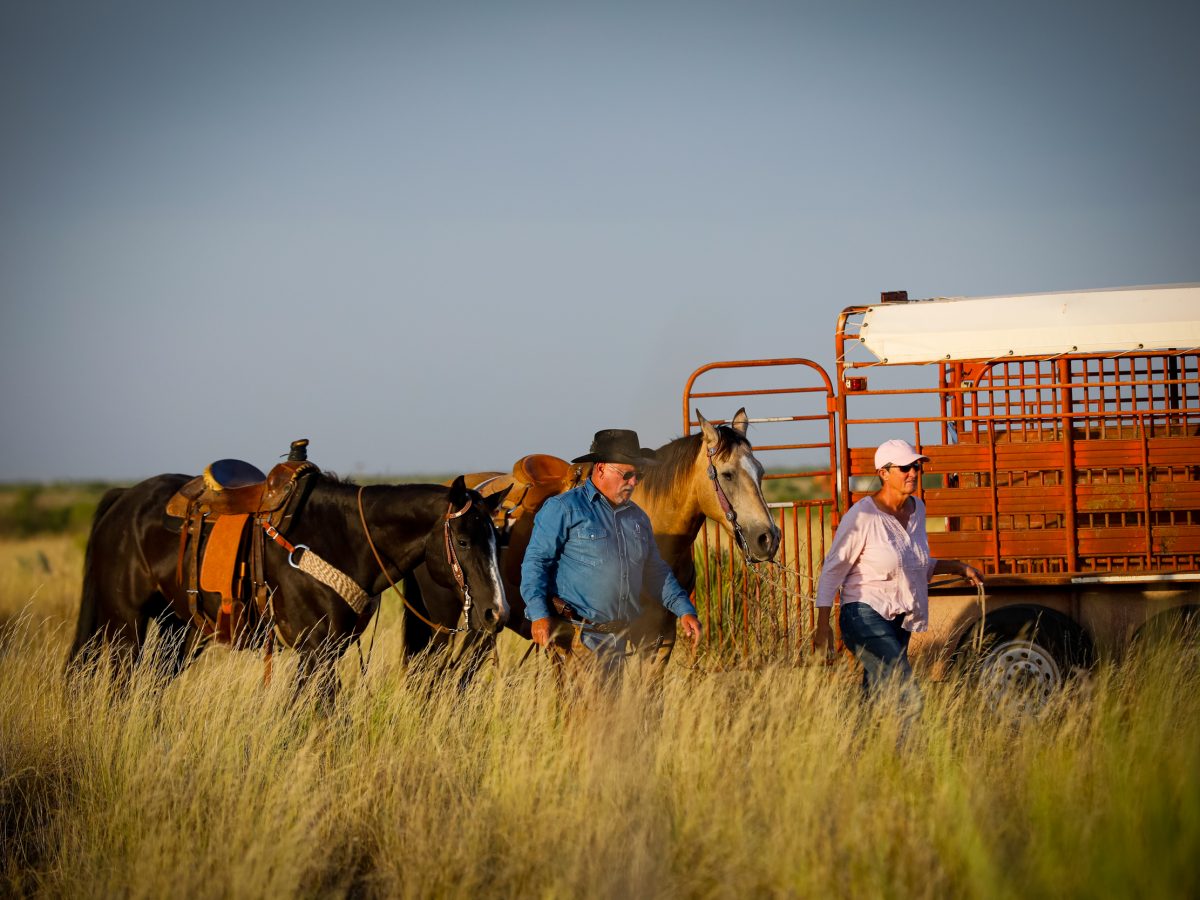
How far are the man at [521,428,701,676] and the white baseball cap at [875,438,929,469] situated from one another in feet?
4.19

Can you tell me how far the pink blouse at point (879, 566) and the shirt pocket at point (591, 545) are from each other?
1.16m

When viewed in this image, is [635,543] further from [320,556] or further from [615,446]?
[320,556]

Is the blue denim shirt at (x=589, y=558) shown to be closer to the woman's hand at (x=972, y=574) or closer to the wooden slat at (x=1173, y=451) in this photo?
the woman's hand at (x=972, y=574)

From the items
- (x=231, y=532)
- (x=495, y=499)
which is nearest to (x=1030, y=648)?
(x=495, y=499)

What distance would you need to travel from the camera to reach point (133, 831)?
491 cm

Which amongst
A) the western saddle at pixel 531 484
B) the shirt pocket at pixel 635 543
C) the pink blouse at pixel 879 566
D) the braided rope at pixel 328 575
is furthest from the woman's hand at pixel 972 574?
the braided rope at pixel 328 575

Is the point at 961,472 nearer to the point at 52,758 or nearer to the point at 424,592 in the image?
the point at 424,592

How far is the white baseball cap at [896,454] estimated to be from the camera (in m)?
5.90

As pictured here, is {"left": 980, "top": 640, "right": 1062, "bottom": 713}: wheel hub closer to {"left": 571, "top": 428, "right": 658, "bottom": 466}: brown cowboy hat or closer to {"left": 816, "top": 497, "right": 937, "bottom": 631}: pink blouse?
{"left": 816, "top": 497, "right": 937, "bottom": 631}: pink blouse

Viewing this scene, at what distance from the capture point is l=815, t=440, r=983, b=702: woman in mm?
5875

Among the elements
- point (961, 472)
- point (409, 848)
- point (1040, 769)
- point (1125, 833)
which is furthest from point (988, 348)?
point (409, 848)

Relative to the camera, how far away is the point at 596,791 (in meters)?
4.96

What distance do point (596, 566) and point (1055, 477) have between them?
370cm

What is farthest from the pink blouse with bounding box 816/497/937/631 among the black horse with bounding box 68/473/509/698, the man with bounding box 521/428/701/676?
the black horse with bounding box 68/473/509/698
